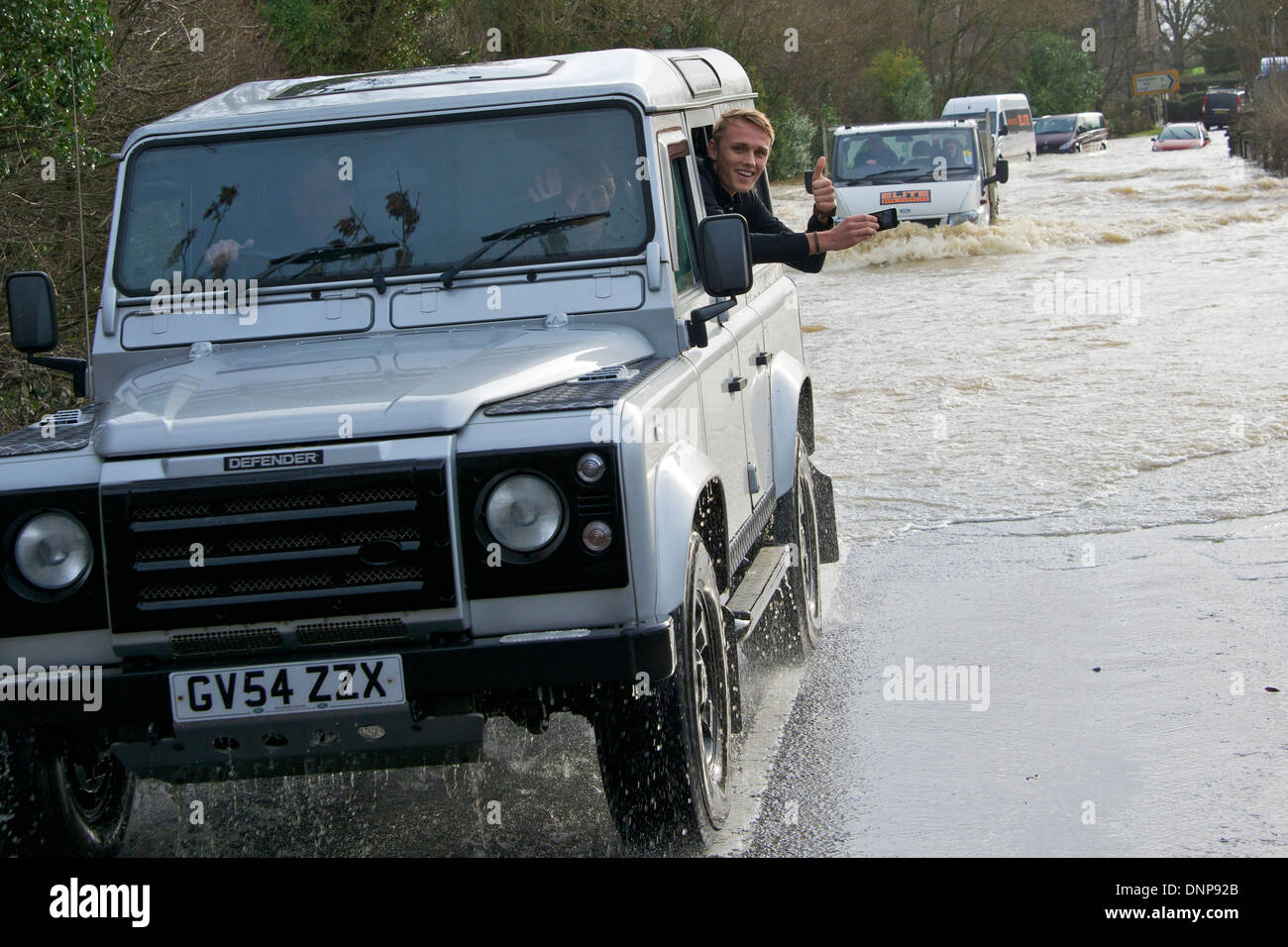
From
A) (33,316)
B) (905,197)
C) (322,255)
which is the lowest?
(905,197)

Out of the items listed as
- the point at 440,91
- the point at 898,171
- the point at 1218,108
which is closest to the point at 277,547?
the point at 440,91

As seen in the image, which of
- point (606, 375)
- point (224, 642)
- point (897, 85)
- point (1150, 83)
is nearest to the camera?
point (224, 642)

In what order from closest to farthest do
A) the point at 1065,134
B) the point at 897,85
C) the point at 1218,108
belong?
the point at 897,85 → the point at 1065,134 → the point at 1218,108

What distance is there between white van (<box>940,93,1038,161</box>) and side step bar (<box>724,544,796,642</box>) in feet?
158

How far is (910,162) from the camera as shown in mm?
25406

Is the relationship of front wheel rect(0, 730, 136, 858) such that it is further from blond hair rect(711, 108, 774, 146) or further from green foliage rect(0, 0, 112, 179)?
green foliage rect(0, 0, 112, 179)

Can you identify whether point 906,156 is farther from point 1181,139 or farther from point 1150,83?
point 1150,83

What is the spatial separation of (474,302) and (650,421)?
44.7 inches

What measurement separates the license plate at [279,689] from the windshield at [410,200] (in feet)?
5.24

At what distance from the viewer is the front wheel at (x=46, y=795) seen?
4.04 m

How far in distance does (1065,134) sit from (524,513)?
60.8 metres

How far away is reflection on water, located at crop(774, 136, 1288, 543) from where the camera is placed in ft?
32.2

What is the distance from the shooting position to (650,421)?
4.01 m

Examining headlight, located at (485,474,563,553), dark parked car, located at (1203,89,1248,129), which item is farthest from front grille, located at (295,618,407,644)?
dark parked car, located at (1203,89,1248,129)
